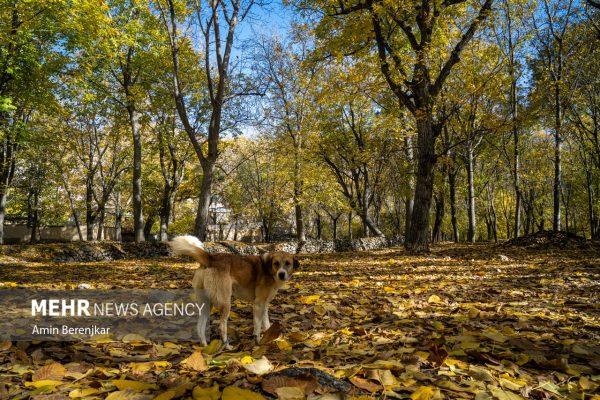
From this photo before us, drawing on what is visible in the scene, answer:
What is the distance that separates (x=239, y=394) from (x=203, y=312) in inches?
69.4

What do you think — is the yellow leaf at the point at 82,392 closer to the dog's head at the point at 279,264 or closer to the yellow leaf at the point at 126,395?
the yellow leaf at the point at 126,395

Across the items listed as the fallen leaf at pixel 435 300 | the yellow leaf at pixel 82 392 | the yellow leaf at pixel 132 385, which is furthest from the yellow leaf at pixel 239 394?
the fallen leaf at pixel 435 300

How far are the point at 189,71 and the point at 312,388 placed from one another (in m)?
26.8

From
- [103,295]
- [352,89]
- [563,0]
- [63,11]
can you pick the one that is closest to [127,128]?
[63,11]

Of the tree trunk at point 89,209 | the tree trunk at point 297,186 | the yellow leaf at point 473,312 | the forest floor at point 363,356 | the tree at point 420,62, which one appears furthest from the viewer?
the tree trunk at point 89,209

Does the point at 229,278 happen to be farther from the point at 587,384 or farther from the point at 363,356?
the point at 587,384

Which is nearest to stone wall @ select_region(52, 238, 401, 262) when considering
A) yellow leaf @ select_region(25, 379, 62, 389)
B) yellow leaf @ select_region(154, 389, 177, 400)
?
yellow leaf @ select_region(25, 379, 62, 389)

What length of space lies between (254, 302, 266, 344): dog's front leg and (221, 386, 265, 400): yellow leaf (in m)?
1.65

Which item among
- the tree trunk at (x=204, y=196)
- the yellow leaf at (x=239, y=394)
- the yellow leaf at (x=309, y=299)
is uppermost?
the tree trunk at (x=204, y=196)

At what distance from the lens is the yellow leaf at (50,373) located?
244 centimetres

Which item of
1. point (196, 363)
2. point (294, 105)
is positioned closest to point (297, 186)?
point (294, 105)

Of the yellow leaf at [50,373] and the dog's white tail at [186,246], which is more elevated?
the dog's white tail at [186,246]

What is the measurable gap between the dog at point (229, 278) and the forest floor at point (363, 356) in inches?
11.4

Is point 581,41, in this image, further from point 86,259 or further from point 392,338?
point 86,259
